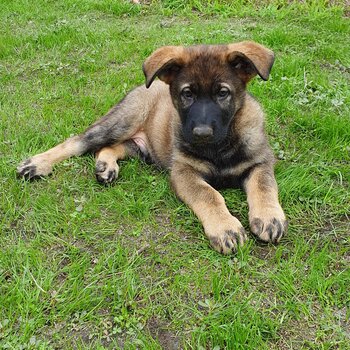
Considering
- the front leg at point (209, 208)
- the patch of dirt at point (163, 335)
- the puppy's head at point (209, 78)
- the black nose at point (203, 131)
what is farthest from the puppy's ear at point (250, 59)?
the patch of dirt at point (163, 335)

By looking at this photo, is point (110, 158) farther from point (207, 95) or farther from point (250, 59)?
point (250, 59)

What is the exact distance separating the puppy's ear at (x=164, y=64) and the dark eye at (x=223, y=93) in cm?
37

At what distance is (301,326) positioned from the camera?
8.15ft

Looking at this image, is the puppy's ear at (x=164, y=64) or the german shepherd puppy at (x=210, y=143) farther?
the puppy's ear at (x=164, y=64)

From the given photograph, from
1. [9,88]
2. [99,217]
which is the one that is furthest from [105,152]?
[9,88]

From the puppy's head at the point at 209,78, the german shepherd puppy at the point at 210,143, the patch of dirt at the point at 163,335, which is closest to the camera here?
the patch of dirt at the point at 163,335

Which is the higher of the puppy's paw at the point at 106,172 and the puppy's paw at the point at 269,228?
the puppy's paw at the point at 269,228

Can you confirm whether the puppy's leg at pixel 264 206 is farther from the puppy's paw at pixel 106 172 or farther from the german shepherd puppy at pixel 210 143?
the puppy's paw at pixel 106 172

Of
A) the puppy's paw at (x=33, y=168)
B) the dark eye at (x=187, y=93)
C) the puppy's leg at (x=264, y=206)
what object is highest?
the dark eye at (x=187, y=93)

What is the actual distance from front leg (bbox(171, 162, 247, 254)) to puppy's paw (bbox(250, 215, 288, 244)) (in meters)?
0.10

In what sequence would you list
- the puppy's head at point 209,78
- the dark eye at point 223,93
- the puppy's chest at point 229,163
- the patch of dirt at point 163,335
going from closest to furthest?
the patch of dirt at point 163,335 → the puppy's head at point 209,78 → the dark eye at point 223,93 → the puppy's chest at point 229,163

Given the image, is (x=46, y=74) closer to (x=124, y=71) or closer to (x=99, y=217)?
(x=124, y=71)

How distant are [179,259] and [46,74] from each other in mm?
3713

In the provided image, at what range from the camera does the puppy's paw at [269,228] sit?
3.01 metres
